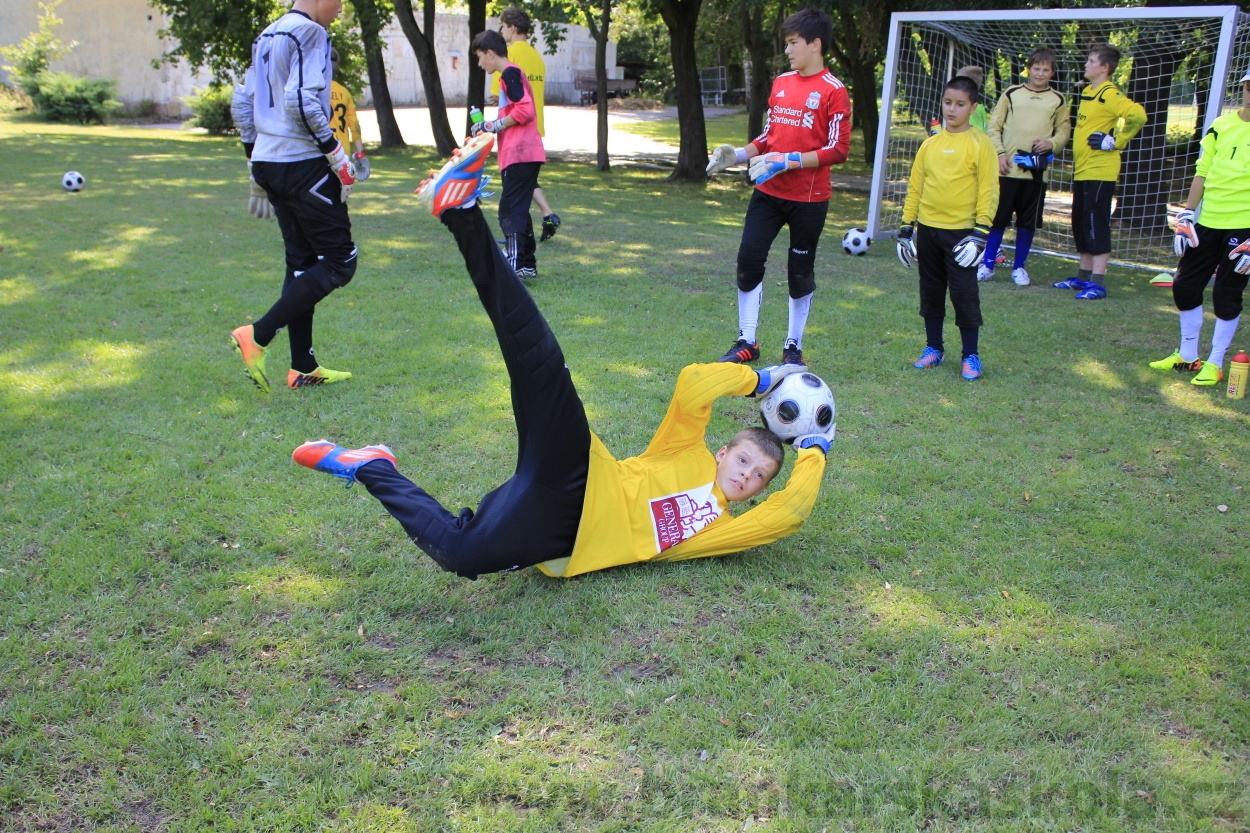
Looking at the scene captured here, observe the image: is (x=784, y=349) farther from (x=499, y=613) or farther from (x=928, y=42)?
(x=928, y=42)

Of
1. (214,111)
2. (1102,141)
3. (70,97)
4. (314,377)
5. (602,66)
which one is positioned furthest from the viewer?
(70,97)

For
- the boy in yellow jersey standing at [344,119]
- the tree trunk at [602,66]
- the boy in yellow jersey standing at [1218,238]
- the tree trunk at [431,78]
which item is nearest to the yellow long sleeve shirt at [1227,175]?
the boy in yellow jersey standing at [1218,238]

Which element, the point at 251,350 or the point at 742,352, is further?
the point at 742,352

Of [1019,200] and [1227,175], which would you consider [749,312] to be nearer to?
[1227,175]

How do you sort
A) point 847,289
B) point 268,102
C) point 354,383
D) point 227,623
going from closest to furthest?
point 227,623
point 268,102
point 354,383
point 847,289

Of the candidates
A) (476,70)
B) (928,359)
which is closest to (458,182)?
(928,359)

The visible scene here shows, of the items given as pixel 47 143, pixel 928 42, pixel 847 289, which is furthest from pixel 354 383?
pixel 47 143

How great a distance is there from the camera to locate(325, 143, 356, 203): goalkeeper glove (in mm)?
4961

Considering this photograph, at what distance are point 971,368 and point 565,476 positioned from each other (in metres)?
4.10

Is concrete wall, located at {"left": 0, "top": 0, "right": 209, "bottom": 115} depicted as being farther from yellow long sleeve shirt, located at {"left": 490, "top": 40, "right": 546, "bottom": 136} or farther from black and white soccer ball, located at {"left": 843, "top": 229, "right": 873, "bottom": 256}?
black and white soccer ball, located at {"left": 843, "top": 229, "right": 873, "bottom": 256}

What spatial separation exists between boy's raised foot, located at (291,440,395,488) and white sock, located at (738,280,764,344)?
3.40 meters

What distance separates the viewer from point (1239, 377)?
5977 millimetres

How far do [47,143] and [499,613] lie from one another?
20.3 meters

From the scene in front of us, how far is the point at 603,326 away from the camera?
280 inches
